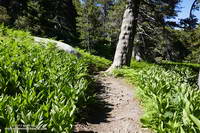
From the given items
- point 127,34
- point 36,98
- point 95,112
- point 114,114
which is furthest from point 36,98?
point 127,34

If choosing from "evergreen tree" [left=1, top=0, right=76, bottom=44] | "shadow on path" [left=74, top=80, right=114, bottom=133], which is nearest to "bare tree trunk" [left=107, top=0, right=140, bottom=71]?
"shadow on path" [left=74, top=80, right=114, bottom=133]

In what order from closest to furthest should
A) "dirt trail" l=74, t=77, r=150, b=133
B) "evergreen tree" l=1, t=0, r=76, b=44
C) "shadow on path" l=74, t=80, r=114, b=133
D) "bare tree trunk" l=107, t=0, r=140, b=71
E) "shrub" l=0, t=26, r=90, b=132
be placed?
"shrub" l=0, t=26, r=90, b=132 < "dirt trail" l=74, t=77, r=150, b=133 < "shadow on path" l=74, t=80, r=114, b=133 < "bare tree trunk" l=107, t=0, r=140, b=71 < "evergreen tree" l=1, t=0, r=76, b=44

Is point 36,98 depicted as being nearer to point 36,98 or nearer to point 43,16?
point 36,98

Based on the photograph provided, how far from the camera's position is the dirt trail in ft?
16.0

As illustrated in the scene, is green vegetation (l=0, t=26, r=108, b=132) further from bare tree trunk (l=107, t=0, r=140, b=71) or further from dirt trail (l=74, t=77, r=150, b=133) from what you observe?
bare tree trunk (l=107, t=0, r=140, b=71)

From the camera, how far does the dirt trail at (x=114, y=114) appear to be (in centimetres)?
486

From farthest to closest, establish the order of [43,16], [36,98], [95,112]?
[43,16]
[95,112]
[36,98]

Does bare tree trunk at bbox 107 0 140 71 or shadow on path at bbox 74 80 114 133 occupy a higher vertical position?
bare tree trunk at bbox 107 0 140 71

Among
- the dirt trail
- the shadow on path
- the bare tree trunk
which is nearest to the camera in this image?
the dirt trail

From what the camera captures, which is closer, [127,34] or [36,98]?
[36,98]

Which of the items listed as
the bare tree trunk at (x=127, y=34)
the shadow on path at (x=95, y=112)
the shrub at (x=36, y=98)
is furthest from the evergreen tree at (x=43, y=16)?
the shrub at (x=36, y=98)

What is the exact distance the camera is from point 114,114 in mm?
5879

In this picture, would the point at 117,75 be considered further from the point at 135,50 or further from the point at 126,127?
the point at 135,50

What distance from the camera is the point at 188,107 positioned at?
13.6 feet
